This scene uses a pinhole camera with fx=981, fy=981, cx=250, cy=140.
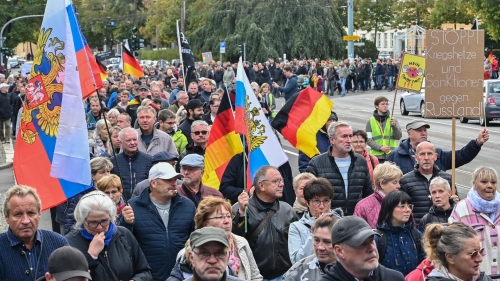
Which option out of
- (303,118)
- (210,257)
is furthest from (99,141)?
(210,257)

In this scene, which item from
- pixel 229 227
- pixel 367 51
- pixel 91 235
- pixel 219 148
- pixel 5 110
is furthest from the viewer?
pixel 367 51

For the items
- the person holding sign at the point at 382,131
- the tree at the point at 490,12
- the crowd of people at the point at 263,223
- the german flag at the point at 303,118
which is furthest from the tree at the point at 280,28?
the crowd of people at the point at 263,223

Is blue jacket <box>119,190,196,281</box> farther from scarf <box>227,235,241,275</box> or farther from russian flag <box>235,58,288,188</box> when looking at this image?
russian flag <box>235,58,288,188</box>

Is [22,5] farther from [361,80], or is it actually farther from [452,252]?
[452,252]

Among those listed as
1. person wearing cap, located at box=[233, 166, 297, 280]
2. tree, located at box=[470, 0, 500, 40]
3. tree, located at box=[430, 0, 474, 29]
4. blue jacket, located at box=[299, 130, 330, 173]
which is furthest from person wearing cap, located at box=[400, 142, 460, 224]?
tree, located at box=[430, 0, 474, 29]

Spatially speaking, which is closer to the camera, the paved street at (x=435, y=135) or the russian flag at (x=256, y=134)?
the russian flag at (x=256, y=134)

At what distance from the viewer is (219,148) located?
32.1 feet

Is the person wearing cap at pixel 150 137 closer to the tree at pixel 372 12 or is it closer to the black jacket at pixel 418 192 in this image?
the black jacket at pixel 418 192

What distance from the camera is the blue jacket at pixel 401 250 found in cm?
726

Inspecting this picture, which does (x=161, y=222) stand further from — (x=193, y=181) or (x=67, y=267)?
(x=67, y=267)

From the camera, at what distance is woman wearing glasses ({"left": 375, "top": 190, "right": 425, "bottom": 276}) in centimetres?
727

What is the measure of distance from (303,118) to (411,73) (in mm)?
4439

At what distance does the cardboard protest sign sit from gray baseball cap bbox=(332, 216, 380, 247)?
33.8 ft

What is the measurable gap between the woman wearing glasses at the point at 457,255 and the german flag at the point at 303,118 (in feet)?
17.7
